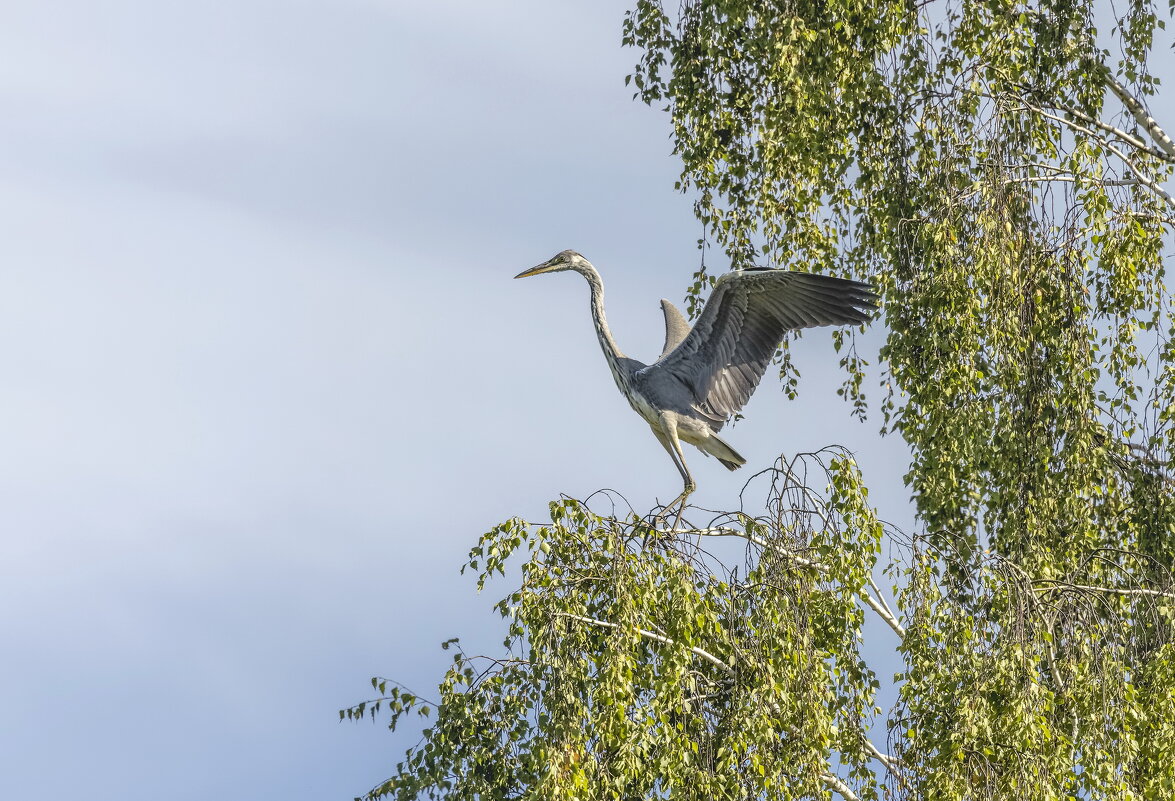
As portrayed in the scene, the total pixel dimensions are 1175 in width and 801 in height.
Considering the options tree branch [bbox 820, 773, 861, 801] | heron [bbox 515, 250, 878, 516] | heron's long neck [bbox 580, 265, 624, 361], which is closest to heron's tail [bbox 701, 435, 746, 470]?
heron [bbox 515, 250, 878, 516]

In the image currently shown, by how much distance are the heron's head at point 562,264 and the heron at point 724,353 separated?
345mm

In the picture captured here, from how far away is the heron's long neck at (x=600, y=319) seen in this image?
8.52 meters

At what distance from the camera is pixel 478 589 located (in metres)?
5.62

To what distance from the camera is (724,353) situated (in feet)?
26.2

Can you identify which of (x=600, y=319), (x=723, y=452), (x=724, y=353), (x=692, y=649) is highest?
(x=600, y=319)

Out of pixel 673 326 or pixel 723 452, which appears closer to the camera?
pixel 723 452

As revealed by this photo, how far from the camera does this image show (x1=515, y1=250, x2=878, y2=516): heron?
7457 mm

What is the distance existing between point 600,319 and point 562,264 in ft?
1.23

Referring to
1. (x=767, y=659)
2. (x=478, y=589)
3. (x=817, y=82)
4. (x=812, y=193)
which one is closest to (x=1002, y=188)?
(x=817, y=82)

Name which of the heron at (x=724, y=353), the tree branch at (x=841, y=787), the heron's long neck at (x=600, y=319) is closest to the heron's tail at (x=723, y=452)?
the heron at (x=724, y=353)

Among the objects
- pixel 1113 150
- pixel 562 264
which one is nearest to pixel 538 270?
pixel 562 264

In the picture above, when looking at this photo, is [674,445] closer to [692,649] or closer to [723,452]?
[723,452]

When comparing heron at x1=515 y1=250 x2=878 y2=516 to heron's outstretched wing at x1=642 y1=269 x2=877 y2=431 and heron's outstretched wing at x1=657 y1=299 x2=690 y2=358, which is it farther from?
heron's outstretched wing at x1=657 y1=299 x2=690 y2=358

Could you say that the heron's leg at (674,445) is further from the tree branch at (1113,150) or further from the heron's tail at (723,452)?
the tree branch at (1113,150)
